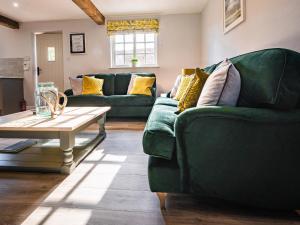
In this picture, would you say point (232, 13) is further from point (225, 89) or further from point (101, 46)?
point (101, 46)

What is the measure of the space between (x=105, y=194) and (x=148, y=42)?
4.42m

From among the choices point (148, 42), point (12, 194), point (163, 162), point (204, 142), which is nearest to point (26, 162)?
point (12, 194)

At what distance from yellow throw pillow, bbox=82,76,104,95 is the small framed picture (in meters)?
1.20

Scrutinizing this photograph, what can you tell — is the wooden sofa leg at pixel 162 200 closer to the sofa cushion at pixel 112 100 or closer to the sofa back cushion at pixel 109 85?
the sofa cushion at pixel 112 100

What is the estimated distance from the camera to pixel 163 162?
1.31 m

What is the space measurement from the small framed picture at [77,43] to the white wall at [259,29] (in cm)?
295

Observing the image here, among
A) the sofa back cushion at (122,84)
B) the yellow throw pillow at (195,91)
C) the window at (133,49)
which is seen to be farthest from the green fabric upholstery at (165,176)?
the window at (133,49)

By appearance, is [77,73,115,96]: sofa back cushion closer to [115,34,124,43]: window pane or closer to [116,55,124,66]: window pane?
[116,55,124,66]: window pane

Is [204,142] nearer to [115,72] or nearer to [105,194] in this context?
[105,194]

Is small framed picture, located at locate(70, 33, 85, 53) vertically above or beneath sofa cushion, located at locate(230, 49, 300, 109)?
above

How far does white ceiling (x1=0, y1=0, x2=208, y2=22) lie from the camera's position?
4364 mm

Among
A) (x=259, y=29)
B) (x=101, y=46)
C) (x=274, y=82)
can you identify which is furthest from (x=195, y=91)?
(x=101, y=46)

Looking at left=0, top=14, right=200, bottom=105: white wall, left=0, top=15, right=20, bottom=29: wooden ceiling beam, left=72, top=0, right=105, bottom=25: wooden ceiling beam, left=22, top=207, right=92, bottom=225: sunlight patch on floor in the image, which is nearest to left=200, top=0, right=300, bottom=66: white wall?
left=0, top=14, right=200, bottom=105: white wall

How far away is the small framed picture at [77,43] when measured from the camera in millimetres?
5438
